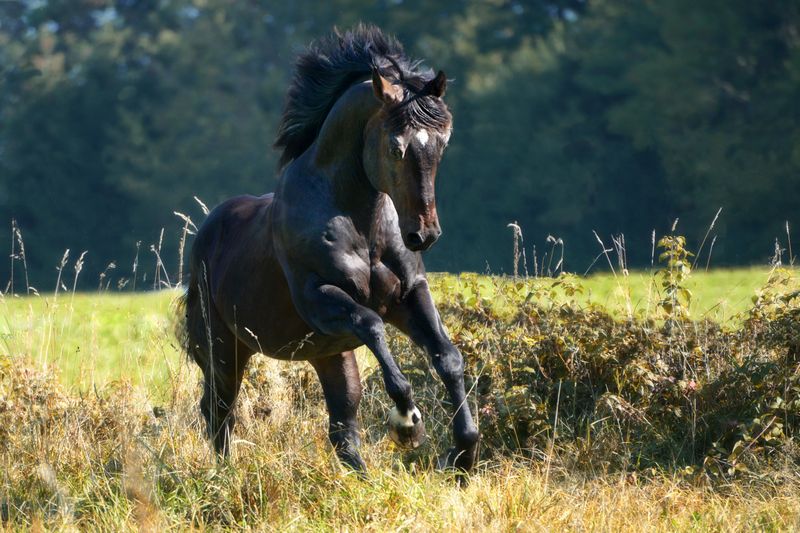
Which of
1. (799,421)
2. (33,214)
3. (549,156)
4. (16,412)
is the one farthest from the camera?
(33,214)

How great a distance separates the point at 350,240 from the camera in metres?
5.76

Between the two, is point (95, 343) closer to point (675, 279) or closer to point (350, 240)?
point (350, 240)

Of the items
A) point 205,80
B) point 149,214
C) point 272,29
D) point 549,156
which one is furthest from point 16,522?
point 272,29

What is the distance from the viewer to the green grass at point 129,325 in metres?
7.84

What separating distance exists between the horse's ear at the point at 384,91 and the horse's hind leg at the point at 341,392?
166 centimetres

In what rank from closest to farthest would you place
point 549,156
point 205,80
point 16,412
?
point 16,412
point 549,156
point 205,80

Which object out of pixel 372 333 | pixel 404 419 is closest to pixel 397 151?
pixel 372 333

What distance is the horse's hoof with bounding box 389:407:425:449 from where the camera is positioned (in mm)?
5359

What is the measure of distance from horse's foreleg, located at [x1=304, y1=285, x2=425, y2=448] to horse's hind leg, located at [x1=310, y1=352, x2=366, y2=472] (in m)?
0.78

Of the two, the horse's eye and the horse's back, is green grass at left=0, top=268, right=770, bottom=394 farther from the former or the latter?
the horse's eye

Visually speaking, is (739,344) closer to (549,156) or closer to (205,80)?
(549,156)

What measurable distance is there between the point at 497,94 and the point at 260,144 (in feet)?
26.0

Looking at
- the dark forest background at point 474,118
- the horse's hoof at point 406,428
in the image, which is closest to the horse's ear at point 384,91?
the horse's hoof at point 406,428

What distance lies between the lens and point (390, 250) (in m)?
5.80
